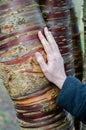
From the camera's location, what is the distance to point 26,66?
1507 millimetres

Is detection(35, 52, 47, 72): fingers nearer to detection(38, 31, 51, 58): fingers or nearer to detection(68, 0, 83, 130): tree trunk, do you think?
detection(38, 31, 51, 58): fingers

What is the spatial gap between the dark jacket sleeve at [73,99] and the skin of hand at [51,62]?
4 cm

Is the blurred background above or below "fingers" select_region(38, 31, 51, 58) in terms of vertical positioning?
below

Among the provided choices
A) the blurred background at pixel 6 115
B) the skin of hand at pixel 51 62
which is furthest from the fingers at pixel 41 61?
the blurred background at pixel 6 115

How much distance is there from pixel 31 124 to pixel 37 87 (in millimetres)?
167

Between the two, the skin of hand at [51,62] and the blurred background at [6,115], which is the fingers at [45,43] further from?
the blurred background at [6,115]

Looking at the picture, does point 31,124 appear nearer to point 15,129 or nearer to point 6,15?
point 6,15

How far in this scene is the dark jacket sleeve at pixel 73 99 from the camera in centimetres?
153

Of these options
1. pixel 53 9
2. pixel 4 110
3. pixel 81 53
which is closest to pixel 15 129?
pixel 4 110

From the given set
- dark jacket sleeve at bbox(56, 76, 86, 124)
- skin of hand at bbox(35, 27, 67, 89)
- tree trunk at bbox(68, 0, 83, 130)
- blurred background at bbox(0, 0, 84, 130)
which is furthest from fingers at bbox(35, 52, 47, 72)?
blurred background at bbox(0, 0, 84, 130)

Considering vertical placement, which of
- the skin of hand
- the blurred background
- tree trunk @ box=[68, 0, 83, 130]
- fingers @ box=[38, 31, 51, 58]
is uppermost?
fingers @ box=[38, 31, 51, 58]

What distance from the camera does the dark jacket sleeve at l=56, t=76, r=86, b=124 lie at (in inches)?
60.3

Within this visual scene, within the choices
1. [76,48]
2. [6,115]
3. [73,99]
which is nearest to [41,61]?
[73,99]

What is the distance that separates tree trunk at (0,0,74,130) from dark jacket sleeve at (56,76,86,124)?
0.04m
